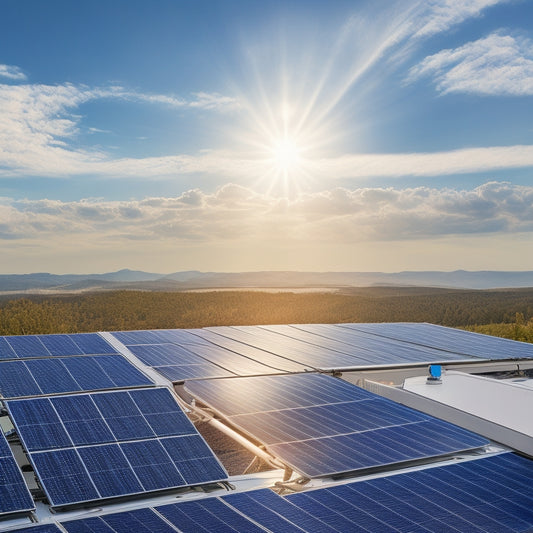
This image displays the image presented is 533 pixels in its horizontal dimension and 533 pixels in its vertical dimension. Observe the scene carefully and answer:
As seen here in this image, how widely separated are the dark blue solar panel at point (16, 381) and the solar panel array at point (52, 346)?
47.1 inches

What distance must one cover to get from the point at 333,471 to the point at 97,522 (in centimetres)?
415

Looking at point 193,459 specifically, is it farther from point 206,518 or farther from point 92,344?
point 92,344

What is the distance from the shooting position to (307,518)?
9344 mm

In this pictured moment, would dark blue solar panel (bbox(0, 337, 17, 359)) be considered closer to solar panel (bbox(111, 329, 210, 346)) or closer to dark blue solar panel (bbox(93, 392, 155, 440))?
solar panel (bbox(111, 329, 210, 346))

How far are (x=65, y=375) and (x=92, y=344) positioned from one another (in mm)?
4258

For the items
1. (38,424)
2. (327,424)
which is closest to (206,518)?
(38,424)

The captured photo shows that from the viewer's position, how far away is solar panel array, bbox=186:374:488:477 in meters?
11.6

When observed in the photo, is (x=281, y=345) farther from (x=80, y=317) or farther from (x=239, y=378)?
(x=80, y=317)

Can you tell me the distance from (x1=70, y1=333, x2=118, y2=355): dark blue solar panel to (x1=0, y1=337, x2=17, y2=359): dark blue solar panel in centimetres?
189

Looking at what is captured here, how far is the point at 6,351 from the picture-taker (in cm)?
1714

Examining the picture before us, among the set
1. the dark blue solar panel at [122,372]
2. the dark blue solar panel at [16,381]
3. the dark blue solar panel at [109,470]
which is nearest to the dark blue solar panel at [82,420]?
the dark blue solar panel at [109,470]

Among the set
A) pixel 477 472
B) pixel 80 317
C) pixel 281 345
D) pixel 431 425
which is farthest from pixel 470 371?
pixel 80 317

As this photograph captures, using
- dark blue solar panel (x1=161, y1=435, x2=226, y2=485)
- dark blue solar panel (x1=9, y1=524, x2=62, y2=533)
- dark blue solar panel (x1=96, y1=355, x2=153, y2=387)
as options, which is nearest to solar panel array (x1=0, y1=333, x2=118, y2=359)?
dark blue solar panel (x1=96, y1=355, x2=153, y2=387)

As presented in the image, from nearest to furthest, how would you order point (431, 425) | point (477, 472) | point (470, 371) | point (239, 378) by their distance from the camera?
1. point (477, 472)
2. point (431, 425)
3. point (239, 378)
4. point (470, 371)
